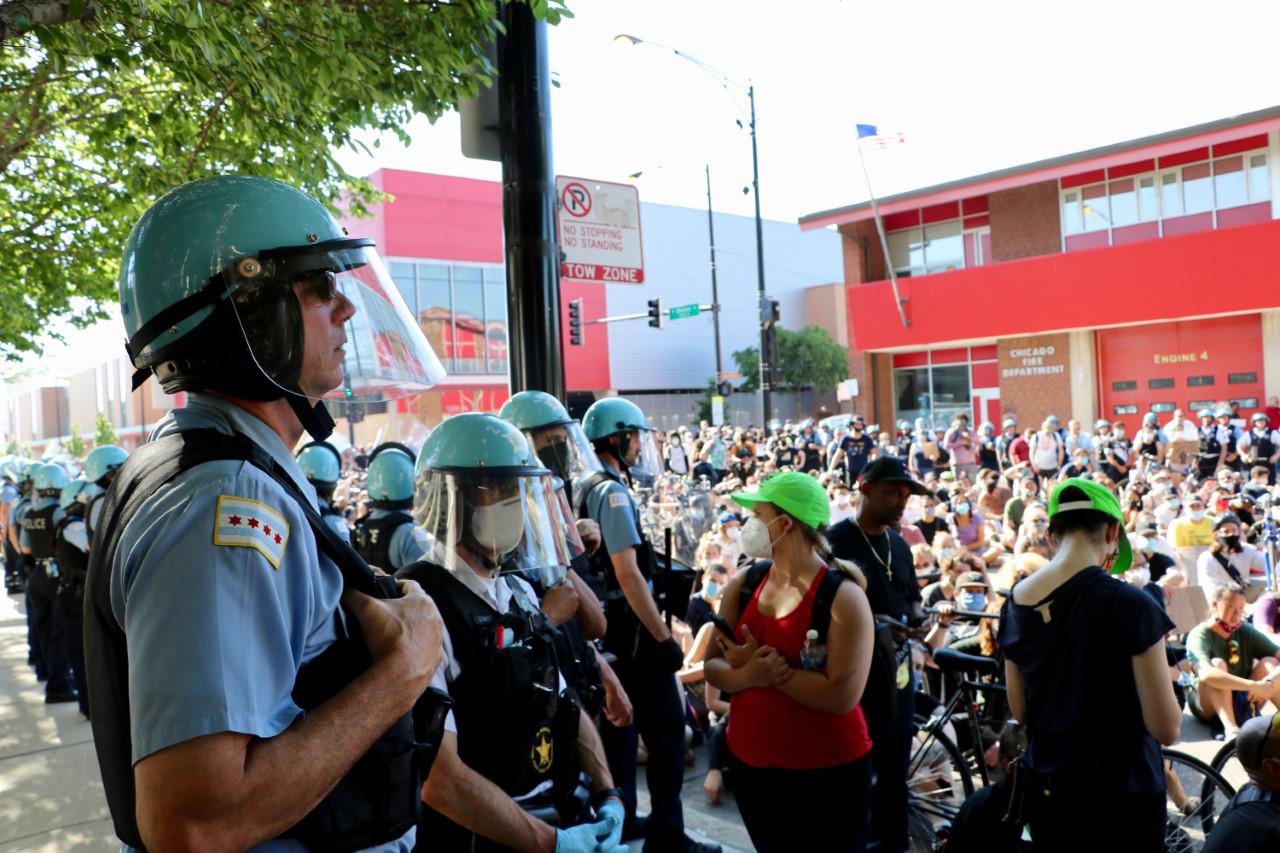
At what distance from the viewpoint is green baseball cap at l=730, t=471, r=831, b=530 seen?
3770 millimetres

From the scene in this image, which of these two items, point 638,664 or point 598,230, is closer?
point 638,664

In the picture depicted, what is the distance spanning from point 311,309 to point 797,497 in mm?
2574

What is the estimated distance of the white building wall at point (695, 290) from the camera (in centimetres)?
4288

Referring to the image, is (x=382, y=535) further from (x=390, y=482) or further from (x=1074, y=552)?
(x=1074, y=552)

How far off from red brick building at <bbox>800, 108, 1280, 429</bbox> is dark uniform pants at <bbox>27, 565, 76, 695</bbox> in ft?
77.6

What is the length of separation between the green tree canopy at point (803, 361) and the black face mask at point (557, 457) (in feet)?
126

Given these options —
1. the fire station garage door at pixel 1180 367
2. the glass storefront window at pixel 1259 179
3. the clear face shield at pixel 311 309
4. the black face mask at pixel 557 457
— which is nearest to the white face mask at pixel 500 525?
the clear face shield at pixel 311 309

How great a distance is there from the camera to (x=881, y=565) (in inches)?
201

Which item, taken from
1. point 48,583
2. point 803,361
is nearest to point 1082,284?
point 803,361

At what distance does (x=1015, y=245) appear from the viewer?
27.1 m

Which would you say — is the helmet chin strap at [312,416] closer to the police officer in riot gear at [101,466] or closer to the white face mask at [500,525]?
the white face mask at [500,525]

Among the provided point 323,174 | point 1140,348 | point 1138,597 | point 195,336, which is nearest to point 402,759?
point 195,336

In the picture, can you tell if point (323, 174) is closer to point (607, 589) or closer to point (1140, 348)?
point (607, 589)

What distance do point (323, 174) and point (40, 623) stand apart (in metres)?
6.18
